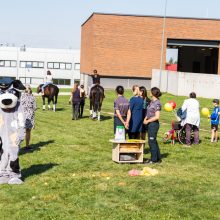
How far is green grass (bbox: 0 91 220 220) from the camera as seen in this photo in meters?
8.77

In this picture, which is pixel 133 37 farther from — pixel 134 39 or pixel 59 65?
pixel 59 65

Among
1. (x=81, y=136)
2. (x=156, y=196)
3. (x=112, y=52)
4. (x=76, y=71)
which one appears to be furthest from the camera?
(x=76, y=71)

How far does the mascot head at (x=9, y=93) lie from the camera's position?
34.0ft

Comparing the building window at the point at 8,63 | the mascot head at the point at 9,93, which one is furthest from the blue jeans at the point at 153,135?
the building window at the point at 8,63

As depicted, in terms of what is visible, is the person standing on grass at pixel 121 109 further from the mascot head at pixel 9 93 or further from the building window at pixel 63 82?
the building window at pixel 63 82

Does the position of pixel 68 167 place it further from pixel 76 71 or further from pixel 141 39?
pixel 76 71

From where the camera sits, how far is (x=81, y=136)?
18.6 meters

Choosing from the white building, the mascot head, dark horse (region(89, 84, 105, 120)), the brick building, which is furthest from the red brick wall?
the white building

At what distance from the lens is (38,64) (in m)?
101

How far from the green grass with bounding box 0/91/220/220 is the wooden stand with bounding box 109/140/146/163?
0.26 metres

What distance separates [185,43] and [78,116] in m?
31.1

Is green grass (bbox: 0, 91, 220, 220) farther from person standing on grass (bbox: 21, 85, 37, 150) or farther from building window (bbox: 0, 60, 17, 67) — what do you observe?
building window (bbox: 0, 60, 17, 67)

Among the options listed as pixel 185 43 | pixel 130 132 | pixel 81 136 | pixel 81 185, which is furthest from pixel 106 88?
pixel 81 185

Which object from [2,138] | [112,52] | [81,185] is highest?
[112,52]
